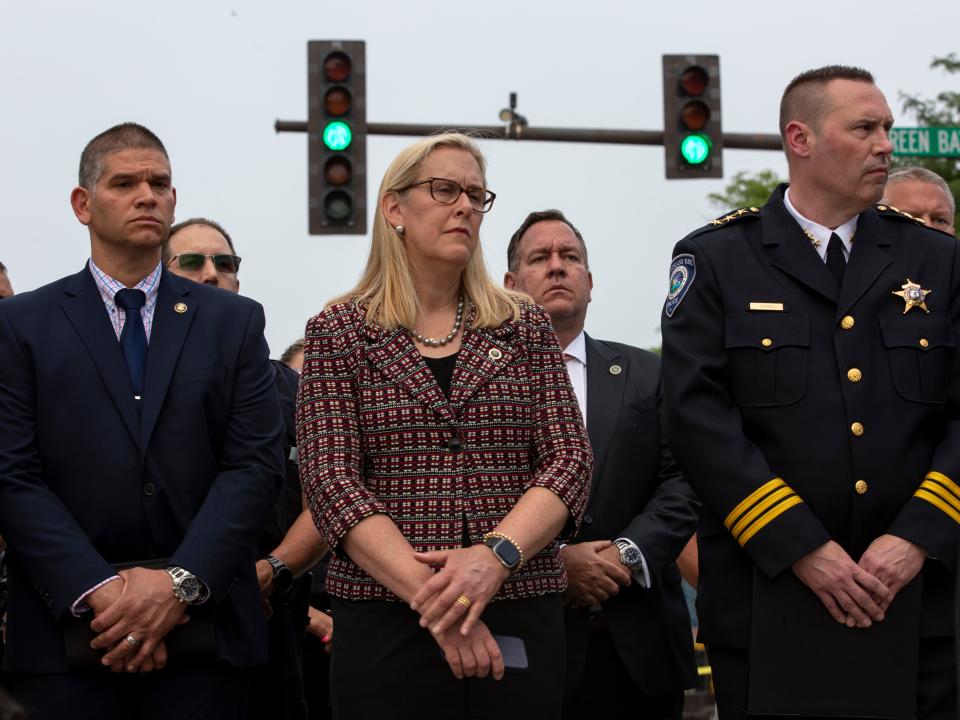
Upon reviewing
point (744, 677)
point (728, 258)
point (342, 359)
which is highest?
point (728, 258)

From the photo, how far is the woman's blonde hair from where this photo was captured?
4645 millimetres

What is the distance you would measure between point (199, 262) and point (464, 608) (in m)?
3.30

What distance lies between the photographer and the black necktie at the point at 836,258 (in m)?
4.81

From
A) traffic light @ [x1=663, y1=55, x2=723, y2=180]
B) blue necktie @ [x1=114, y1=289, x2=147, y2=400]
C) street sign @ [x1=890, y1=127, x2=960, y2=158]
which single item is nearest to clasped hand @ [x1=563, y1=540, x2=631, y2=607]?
blue necktie @ [x1=114, y1=289, x2=147, y2=400]

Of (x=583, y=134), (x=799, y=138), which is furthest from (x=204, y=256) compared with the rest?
(x=583, y=134)

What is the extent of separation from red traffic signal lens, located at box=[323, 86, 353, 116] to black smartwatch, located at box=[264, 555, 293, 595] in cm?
695

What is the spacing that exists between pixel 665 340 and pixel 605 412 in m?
1.15

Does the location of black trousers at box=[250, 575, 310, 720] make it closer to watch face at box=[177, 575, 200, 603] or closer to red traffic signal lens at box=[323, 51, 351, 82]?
watch face at box=[177, 575, 200, 603]

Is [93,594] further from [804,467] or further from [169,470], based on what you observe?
[804,467]

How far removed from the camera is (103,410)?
4.66m

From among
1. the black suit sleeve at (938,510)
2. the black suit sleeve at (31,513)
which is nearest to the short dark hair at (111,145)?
the black suit sleeve at (31,513)

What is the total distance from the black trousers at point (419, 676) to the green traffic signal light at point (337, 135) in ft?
27.4

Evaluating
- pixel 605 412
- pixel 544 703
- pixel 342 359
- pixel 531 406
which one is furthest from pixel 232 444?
pixel 605 412

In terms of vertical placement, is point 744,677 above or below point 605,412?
below
